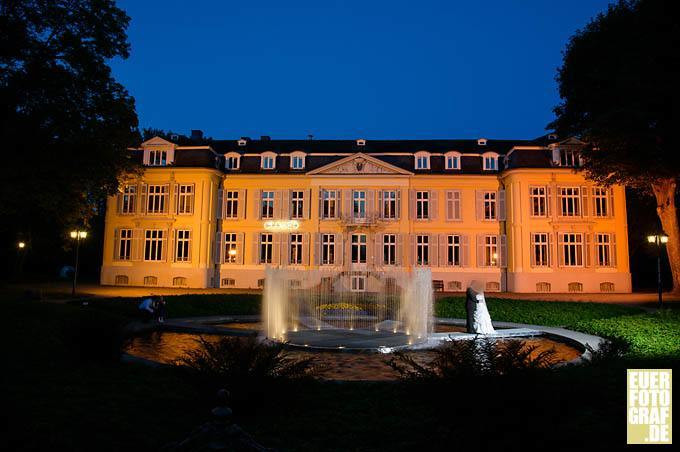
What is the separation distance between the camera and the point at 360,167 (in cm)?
3306

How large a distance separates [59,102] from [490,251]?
1028 inches

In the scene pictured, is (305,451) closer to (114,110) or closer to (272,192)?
(114,110)

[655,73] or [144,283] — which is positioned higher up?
[655,73]

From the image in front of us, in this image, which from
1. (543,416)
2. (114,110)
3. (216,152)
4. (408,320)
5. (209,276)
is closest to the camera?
(543,416)

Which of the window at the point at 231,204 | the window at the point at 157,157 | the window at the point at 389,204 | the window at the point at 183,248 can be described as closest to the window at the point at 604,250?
the window at the point at 389,204

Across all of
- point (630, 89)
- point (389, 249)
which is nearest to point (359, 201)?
point (389, 249)

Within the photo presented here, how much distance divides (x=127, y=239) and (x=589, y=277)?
30691 mm

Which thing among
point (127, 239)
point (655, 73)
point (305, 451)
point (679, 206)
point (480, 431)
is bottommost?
point (305, 451)

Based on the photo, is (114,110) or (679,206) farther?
(679,206)

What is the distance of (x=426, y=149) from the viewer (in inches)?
1399

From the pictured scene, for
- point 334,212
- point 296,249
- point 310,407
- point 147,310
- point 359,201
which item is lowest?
point 310,407

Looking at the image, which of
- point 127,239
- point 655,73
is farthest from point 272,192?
point 655,73

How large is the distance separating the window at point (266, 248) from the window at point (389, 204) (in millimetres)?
8042

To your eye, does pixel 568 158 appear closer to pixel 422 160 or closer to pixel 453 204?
pixel 453 204
